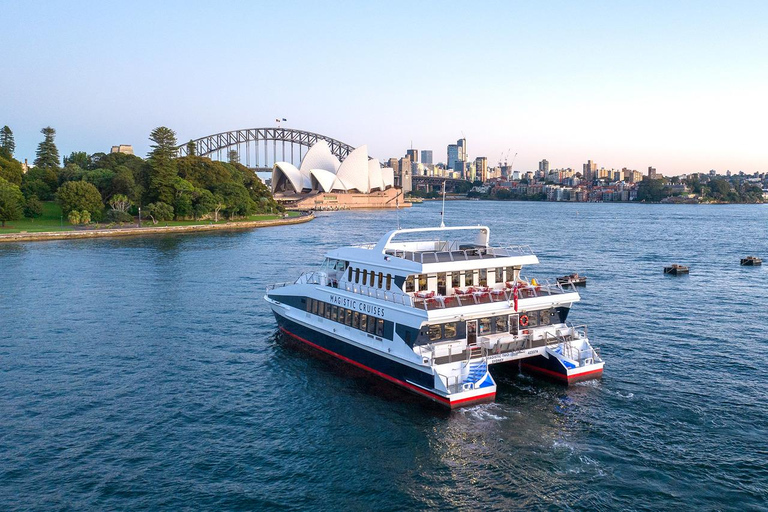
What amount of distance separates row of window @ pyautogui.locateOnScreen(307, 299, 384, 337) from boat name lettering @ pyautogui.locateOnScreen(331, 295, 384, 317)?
184mm

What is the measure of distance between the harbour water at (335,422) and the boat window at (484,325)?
2.42 m

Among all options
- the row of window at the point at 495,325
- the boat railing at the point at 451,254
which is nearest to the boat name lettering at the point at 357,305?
the row of window at the point at 495,325

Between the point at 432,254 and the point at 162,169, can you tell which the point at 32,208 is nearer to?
the point at 162,169

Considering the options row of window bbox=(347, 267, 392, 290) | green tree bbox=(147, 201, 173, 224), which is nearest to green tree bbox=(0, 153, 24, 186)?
green tree bbox=(147, 201, 173, 224)

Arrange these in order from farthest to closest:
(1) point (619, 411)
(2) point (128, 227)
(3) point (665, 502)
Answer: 1. (2) point (128, 227)
2. (1) point (619, 411)
3. (3) point (665, 502)

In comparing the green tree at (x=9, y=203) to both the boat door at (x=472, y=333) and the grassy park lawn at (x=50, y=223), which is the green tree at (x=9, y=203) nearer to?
the grassy park lawn at (x=50, y=223)

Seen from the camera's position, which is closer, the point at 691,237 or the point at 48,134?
the point at 691,237

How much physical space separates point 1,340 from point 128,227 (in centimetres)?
6280

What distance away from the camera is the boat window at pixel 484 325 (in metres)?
23.6

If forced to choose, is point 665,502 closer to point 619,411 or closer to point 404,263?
point 619,411

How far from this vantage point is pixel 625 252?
7181cm

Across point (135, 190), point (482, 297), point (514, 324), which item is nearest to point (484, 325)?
point (482, 297)

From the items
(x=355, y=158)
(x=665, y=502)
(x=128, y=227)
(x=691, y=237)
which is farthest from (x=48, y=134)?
(x=665, y=502)

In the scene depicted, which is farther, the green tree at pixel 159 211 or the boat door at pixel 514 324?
the green tree at pixel 159 211
